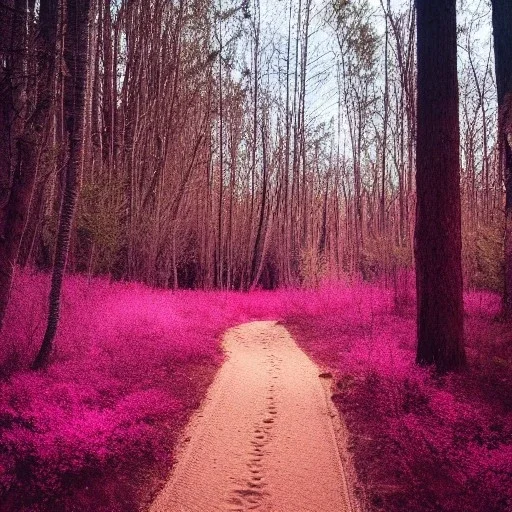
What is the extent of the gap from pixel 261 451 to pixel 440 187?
3.83 metres

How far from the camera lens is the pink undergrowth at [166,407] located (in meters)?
3.79

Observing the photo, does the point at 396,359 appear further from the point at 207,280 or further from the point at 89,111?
the point at 207,280

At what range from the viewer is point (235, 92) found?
727 inches

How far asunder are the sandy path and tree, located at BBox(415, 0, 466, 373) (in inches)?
72.8

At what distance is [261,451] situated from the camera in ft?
15.0

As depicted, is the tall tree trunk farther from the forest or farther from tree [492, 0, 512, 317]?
tree [492, 0, 512, 317]

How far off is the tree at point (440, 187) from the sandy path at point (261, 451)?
1.85 metres

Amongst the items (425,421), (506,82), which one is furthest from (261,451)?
(506,82)

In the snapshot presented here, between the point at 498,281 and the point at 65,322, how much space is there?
9.37 m

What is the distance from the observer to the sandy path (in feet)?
12.3

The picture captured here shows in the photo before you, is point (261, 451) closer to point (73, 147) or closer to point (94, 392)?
point (94, 392)

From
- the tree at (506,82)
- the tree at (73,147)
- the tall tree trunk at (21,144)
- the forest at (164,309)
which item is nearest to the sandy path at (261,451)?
the forest at (164,309)

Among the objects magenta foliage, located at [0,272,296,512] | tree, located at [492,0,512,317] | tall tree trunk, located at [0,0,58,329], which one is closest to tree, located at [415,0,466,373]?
tree, located at [492,0,512,317]

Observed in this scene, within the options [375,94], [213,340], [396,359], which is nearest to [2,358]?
[213,340]
